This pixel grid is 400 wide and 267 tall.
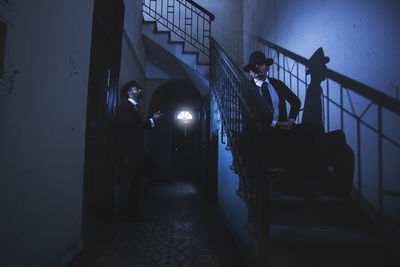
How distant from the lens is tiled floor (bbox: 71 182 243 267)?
1.77 m

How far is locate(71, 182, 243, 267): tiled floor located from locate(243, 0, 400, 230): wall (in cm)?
132

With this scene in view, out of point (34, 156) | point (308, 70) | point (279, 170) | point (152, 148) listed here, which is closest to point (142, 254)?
point (34, 156)

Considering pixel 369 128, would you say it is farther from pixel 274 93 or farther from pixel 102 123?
pixel 102 123

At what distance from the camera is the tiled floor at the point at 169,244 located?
177 centimetres

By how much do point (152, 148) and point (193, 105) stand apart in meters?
4.02

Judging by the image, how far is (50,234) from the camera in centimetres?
145

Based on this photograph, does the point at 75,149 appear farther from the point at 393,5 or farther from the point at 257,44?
the point at 257,44

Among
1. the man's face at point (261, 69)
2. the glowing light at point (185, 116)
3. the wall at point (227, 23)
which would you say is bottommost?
the man's face at point (261, 69)

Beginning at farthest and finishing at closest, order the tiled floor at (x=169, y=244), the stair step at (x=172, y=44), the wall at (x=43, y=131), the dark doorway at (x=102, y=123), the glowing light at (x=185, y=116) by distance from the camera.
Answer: the glowing light at (x=185, y=116)
the stair step at (x=172, y=44)
the dark doorway at (x=102, y=123)
the tiled floor at (x=169, y=244)
the wall at (x=43, y=131)

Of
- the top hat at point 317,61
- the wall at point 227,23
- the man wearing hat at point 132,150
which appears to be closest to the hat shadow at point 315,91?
the top hat at point 317,61

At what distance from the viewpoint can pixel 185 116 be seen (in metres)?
12.0

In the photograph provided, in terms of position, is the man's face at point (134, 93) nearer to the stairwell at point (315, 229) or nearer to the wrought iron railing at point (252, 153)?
the wrought iron railing at point (252, 153)

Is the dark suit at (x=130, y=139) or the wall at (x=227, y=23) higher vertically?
the wall at (x=227, y=23)

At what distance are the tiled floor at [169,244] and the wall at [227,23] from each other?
15.2 feet
